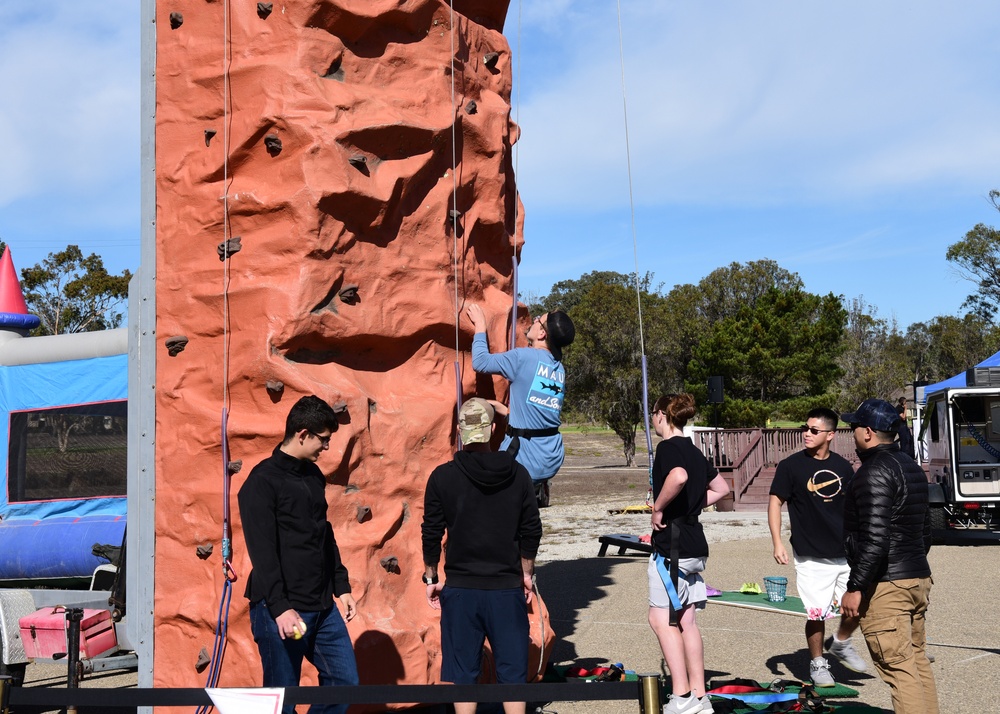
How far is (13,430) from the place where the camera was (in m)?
9.73

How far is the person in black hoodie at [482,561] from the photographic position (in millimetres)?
4090

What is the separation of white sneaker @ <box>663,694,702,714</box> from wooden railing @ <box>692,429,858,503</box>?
48.6ft

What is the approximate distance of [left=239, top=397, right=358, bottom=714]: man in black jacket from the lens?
3.68 metres

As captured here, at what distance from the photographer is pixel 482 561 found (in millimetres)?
4094

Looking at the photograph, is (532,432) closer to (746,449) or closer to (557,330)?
(557,330)

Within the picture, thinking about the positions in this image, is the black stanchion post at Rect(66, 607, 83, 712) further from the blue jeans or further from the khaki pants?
the khaki pants

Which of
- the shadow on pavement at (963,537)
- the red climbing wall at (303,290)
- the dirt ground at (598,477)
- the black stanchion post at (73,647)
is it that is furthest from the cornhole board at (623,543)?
the dirt ground at (598,477)

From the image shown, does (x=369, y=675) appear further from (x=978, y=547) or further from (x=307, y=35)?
(x=978, y=547)

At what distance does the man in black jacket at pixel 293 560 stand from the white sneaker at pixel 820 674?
10.7 feet

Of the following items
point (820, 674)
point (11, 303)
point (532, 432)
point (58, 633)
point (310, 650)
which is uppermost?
point (11, 303)

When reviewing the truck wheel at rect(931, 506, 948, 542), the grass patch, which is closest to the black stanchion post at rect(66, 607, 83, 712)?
the truck wheel at rect(931, 506, 948, 542)

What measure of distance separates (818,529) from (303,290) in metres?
3.47

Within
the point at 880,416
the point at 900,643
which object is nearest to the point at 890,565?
the point at 900,643

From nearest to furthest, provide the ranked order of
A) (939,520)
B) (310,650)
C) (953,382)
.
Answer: (310,650), (939,520), (953,382)
